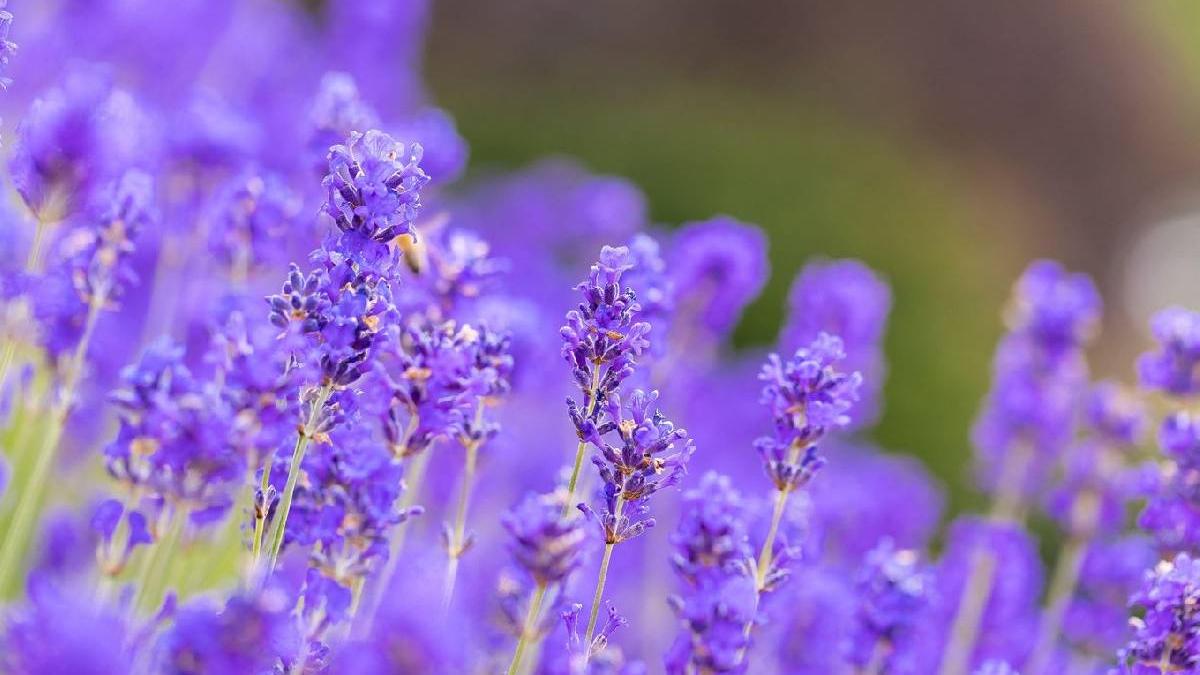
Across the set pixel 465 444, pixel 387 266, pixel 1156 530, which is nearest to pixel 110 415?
pixel 465 444

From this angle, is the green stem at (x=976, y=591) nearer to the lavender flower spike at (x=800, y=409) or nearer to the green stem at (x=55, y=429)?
the lavender flower spike at (x=800, y=409)

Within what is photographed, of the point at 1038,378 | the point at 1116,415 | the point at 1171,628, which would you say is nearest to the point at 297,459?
the point at 1171,628

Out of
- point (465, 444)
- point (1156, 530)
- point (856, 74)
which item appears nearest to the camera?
point (465, 444)

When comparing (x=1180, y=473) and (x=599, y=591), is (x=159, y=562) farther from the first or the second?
(x=1180, y=473)

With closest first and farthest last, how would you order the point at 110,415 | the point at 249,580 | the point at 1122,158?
the point at 249,580 < the point at 110,415 < the point at 1122,158

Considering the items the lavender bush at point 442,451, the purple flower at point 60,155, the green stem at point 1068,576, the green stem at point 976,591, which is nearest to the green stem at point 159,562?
the lavender bush at point 442,451

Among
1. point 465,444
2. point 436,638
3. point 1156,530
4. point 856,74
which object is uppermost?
point 856,74

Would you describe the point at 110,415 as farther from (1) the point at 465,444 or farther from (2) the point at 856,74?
(2) the point at 856,74
